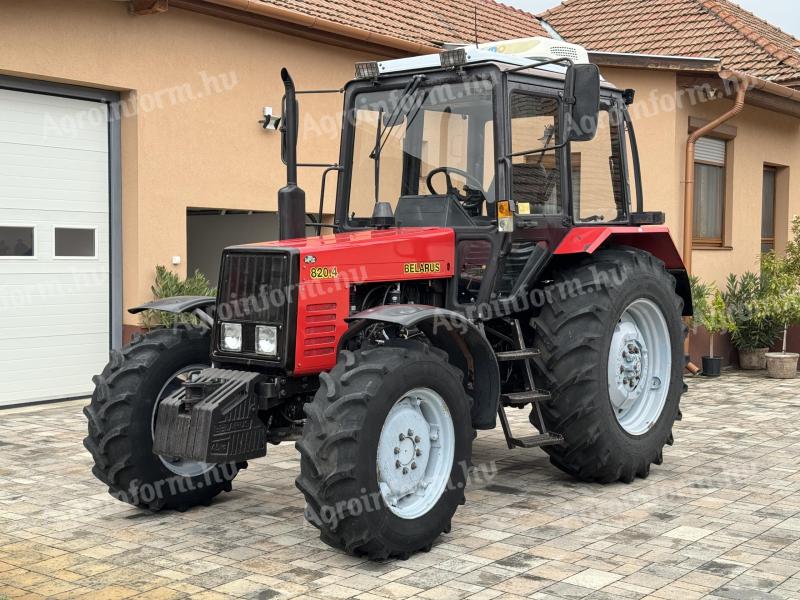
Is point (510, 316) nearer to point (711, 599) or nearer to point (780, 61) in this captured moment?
point (711, 599)

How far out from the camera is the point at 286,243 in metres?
5.43

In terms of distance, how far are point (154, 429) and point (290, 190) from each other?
152cm

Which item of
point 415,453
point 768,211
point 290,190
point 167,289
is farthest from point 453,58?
point 768,211

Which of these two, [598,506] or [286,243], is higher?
[286,243]

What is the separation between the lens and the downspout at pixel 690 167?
41.1 feet

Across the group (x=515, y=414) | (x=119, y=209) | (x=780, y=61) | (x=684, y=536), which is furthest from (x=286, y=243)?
(x=780, y=61)

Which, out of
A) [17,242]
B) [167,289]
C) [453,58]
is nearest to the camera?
[453,58]

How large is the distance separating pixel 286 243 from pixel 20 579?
2054mm

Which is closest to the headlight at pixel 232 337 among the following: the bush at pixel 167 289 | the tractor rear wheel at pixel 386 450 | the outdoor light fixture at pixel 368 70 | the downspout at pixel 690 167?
the tractor rear wheel at pixel 386 450

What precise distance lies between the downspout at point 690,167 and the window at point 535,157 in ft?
22.1

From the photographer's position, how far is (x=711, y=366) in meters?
12.3

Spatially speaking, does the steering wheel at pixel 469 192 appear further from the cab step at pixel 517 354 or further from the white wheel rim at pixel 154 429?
the white wheel rim at pixel 154 429

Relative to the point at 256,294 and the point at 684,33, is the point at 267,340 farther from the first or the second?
the point at 684,33

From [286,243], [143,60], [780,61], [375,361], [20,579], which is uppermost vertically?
[780,61]
